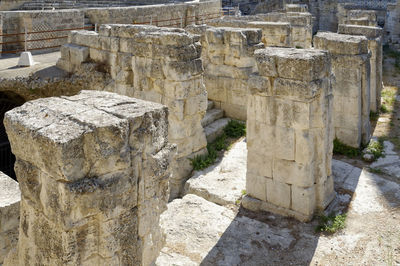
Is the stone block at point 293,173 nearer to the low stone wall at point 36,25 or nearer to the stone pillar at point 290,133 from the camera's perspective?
the stone pillar at point 290,133

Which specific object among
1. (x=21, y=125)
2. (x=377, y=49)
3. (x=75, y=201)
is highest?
(x=377, y=49)

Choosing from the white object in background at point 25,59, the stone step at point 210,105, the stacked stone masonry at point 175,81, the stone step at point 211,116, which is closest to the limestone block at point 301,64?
the stacked stone masonry at point 175,81

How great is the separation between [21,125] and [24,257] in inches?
42.9

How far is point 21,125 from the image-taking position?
318 cm

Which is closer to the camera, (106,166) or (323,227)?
(106,166)

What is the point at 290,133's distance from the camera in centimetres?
629

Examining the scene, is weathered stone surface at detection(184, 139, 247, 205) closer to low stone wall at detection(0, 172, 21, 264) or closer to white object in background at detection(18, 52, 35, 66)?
low stone wall at detection(0, 172, 21, 264)

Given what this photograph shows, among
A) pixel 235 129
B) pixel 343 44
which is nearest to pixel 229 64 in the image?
pixel 235 129

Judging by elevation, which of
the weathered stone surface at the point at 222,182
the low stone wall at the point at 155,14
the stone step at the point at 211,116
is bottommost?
the weathered stone surface at the point at 222,182

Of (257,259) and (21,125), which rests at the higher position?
(21,125)

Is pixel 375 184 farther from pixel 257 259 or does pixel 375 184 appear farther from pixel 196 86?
pixel 196 86

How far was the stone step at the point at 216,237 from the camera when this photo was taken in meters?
5.55

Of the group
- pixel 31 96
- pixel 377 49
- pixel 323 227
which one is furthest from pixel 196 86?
pixel 377 49

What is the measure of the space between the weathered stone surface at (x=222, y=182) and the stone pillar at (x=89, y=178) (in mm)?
3584
